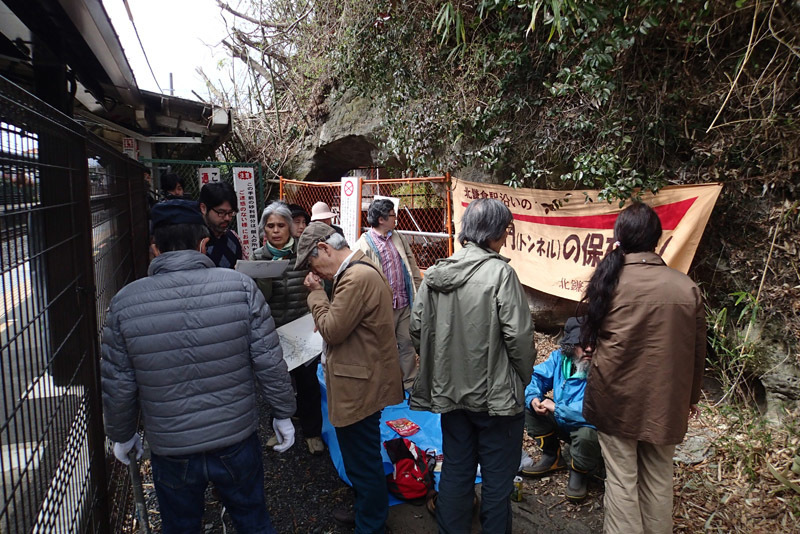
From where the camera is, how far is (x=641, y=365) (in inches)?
86.7

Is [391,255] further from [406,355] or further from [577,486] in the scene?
[577,486]

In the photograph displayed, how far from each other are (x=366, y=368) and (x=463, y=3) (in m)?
4.41

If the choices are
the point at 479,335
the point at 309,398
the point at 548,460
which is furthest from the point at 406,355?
the point at 479,335

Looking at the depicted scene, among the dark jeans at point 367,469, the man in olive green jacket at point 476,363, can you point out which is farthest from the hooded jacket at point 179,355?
the man in olive green jacket at point 476,363

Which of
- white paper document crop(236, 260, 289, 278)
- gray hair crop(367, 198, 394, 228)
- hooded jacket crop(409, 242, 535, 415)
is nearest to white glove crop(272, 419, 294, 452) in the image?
hooded jacket crop(409, 242, 535, 415)

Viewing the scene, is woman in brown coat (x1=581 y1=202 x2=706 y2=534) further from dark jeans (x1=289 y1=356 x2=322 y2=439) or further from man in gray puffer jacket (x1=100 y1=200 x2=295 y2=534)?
dark jeans (x1=289 y1=356 x2=322 y2=439)

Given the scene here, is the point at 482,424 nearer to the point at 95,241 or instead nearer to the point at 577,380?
the point at 577,380

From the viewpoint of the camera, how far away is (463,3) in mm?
5039

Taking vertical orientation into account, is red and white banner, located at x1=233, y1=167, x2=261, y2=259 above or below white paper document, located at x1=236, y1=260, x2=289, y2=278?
above

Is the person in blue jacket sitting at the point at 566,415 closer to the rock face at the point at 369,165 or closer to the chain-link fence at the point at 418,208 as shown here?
the rock face at the point at 369,165

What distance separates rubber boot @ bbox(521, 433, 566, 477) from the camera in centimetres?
323

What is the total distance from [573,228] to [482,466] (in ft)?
8.66

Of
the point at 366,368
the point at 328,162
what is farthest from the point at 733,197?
the point at 328,162

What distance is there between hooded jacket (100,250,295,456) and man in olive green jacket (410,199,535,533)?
0.93 meters
